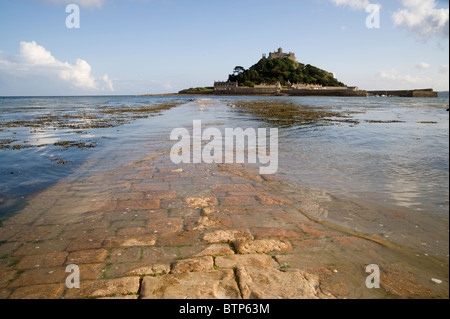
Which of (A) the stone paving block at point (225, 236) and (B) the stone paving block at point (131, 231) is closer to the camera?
(A) the stone paving block at point (225, 236)

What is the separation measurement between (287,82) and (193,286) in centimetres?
13696

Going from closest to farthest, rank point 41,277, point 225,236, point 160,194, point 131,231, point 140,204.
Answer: point 41,277 → point 225,236 → point 131,231 → point 140,204 → point 160,194

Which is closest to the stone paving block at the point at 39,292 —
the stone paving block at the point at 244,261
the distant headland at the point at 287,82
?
the stone paving block at the point at 244,261

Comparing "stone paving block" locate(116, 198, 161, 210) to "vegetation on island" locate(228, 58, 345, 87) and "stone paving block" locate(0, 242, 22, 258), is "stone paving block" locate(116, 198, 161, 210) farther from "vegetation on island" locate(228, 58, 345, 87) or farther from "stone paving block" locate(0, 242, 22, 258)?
"vegetation on island" locate(228, 58, 345, 87)

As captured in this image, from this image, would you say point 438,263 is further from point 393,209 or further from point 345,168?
point 345,168

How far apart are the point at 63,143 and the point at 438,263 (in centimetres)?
1211

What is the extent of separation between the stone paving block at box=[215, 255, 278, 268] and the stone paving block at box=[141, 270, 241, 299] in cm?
17

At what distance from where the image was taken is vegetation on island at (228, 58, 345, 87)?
134m

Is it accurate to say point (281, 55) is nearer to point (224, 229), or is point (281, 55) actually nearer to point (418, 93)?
point (418, 93)

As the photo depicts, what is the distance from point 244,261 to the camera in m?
3.03

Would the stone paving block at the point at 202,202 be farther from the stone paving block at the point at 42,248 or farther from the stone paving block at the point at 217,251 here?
the stone paving block at the point at 42,248

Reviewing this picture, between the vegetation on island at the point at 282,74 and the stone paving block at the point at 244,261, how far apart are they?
134 m

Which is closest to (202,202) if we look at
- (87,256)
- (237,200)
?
(237,200)

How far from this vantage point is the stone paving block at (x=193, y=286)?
8.05 feet
